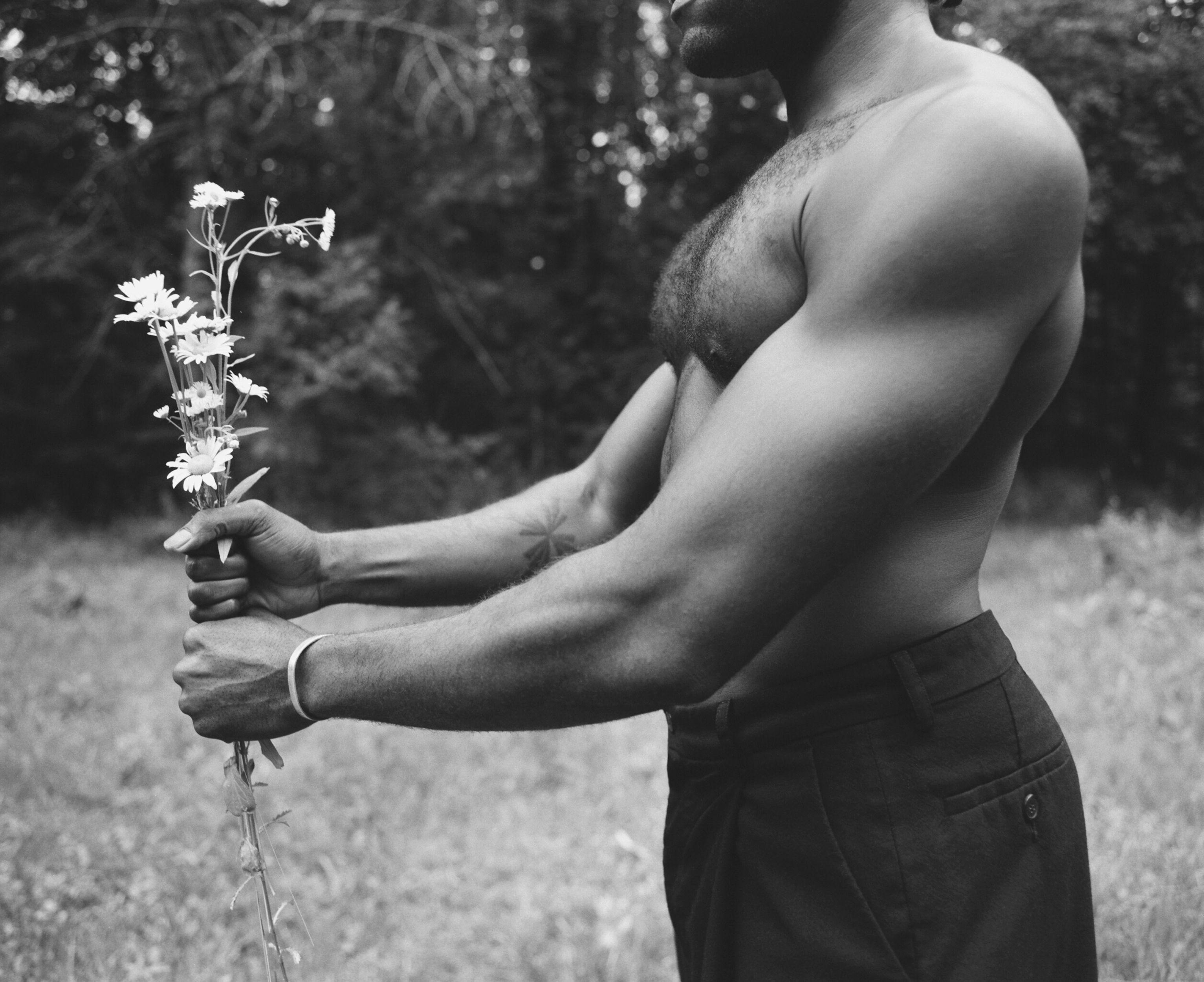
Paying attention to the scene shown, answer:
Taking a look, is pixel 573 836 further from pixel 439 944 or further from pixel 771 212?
pixel 771 212

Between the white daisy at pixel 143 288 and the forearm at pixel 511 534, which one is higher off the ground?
the white daisy at pixel 143 288

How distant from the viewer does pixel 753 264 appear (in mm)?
1352

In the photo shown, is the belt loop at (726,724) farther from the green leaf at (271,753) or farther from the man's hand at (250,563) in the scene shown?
the man's hand at (250,563)

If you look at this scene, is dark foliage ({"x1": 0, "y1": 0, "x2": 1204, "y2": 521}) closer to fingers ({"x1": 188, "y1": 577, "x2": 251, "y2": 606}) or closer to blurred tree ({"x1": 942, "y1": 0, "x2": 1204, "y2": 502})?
blurred tree ({"x1": 942, "y1": 0, "x2": 1204, "y2": 502})

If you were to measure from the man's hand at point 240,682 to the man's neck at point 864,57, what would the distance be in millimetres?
1136

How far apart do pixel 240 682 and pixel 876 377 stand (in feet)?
3.30

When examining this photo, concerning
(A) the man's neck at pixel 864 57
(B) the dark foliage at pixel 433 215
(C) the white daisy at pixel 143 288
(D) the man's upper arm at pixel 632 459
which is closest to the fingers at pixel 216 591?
(C) the white daisy at pixel 143 288

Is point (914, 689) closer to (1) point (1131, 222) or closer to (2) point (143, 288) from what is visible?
(2) point (143, 288)

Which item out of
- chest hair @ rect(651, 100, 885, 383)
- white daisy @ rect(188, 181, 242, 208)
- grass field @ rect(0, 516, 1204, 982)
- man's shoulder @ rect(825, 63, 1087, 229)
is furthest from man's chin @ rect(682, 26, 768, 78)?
grass field @ rect(0, 516, 1204, 982)

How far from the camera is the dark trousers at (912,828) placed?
1.27m

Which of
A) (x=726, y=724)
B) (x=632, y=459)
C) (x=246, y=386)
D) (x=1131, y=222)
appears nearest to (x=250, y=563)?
(x=246, y=386)

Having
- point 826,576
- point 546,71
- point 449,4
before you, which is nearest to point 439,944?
point 826,576

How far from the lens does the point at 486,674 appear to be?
123 cm

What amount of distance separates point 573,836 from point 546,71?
11682mm
